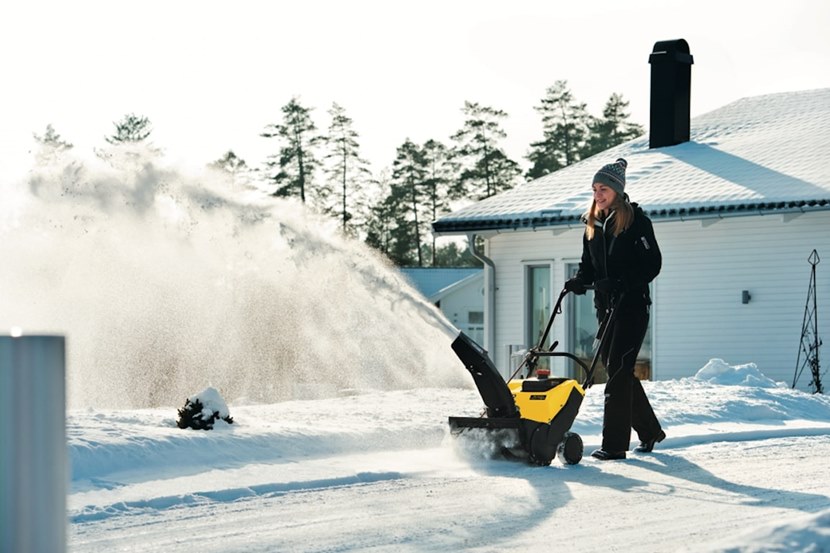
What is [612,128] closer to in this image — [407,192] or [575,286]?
[407,192]

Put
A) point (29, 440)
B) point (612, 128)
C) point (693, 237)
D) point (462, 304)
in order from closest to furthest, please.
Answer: point (29, 440), point (693, 237), point (462, 304), point (612, 128)

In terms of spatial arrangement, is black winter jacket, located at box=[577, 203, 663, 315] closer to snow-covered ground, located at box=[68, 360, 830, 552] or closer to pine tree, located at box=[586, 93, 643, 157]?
snow-covered ground, located at box=[68, 360, 830, 552]

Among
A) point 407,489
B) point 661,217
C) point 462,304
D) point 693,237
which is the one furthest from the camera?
point 462,304

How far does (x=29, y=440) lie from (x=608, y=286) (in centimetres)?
667

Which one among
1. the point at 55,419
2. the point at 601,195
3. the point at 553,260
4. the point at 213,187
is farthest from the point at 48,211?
the point at 55,419

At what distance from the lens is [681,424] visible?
10.9 meters

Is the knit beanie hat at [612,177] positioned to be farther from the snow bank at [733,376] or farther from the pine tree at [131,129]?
the pine tree at [131,129]

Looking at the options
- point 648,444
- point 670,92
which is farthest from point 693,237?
point 648,444

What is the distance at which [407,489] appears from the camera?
6.90 m

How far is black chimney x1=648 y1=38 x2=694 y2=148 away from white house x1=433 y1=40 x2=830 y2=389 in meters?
0.02

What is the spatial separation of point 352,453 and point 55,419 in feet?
20.6

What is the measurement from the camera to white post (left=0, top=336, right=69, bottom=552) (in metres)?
2.19

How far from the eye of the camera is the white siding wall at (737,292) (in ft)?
57.6

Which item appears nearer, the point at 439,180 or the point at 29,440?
the point at 29,440
